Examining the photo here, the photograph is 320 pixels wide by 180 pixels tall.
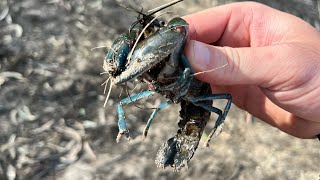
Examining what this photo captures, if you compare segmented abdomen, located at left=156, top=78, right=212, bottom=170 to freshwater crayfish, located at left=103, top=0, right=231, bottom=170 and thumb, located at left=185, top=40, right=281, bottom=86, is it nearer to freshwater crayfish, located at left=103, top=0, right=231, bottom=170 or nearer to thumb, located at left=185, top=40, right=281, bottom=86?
freshwater crayfish, located at left=103, top=0, right=231, bottom=170

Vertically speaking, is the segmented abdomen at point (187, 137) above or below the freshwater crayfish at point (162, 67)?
below

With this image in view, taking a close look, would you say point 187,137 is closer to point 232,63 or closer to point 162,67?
point 232,63

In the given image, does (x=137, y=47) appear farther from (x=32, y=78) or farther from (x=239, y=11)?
(x=32, y=78)

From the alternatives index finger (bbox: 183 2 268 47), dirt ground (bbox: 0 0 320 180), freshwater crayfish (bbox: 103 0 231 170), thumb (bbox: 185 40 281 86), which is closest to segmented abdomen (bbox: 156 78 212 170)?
freshwater crayfish (bbox: 103 0 231 170)

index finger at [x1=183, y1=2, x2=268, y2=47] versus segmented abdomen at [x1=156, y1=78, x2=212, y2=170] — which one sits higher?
index finger at [x1=183, y1=2, x2=268, y2=47]

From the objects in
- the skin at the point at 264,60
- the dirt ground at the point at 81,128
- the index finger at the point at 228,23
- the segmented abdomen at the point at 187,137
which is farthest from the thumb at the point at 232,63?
the dirt ground at the point at 81,128

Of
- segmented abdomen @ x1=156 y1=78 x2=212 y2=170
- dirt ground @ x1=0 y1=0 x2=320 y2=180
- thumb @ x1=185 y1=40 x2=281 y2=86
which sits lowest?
dirt ground @ x1=0 y1=0 x2=320 y2=180

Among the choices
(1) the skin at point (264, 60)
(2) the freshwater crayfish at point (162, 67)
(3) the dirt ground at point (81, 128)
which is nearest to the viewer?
(2) the freshwater crayfish at point (162, 67)

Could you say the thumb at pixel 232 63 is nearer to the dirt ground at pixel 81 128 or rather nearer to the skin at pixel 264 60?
the skin at pixel 264 60
